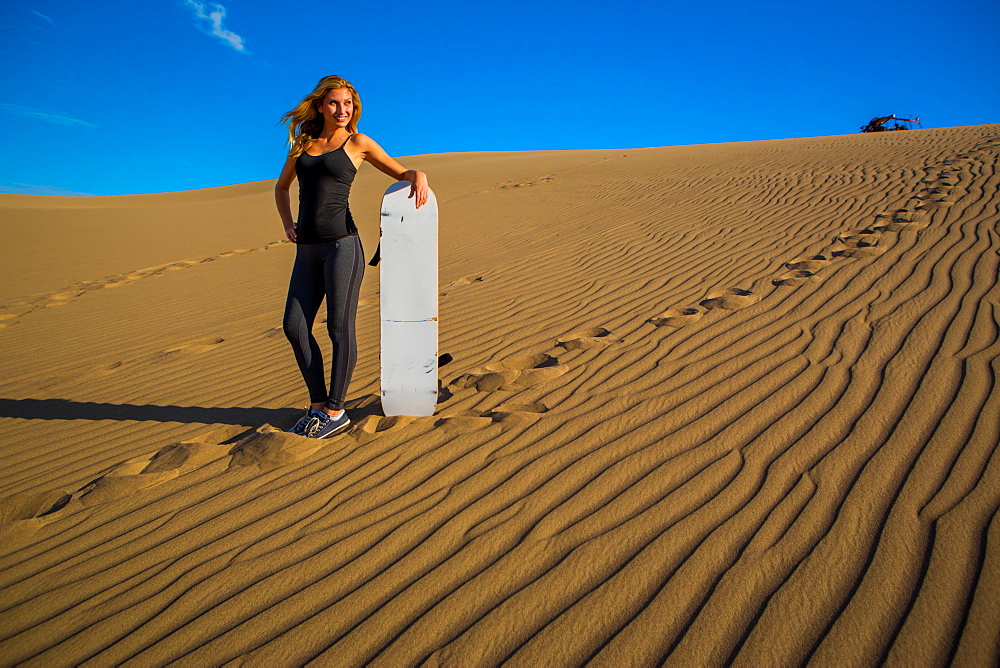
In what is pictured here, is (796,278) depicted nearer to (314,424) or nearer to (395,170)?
(395,170)

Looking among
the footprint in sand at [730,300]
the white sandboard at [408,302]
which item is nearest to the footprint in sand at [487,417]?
the white sandboard at [408,302]

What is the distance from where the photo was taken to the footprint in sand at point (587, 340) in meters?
3.67

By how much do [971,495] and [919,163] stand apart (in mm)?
9942

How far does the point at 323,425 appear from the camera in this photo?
2.74 metres

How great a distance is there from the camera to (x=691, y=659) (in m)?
1.38

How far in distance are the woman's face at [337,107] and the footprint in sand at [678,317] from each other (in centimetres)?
246

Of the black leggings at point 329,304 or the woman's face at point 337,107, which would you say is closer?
the woman's face at point 337,107

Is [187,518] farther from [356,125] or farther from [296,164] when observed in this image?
[356,125]

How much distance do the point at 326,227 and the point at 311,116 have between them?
20.0 inches

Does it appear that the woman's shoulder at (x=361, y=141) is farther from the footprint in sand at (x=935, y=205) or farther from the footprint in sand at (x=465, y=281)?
the footprint in sand at (x=935, y=205)

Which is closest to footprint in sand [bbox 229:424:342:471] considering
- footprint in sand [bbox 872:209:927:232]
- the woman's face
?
the woman's face

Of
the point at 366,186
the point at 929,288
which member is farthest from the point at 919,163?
the point at 366,186

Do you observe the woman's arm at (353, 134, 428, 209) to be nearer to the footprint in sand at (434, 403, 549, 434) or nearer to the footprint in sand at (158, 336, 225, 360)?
the footprint in sand at (434, 403, 549, 434)

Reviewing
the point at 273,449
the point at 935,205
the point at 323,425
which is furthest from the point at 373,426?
the point at 935,205
